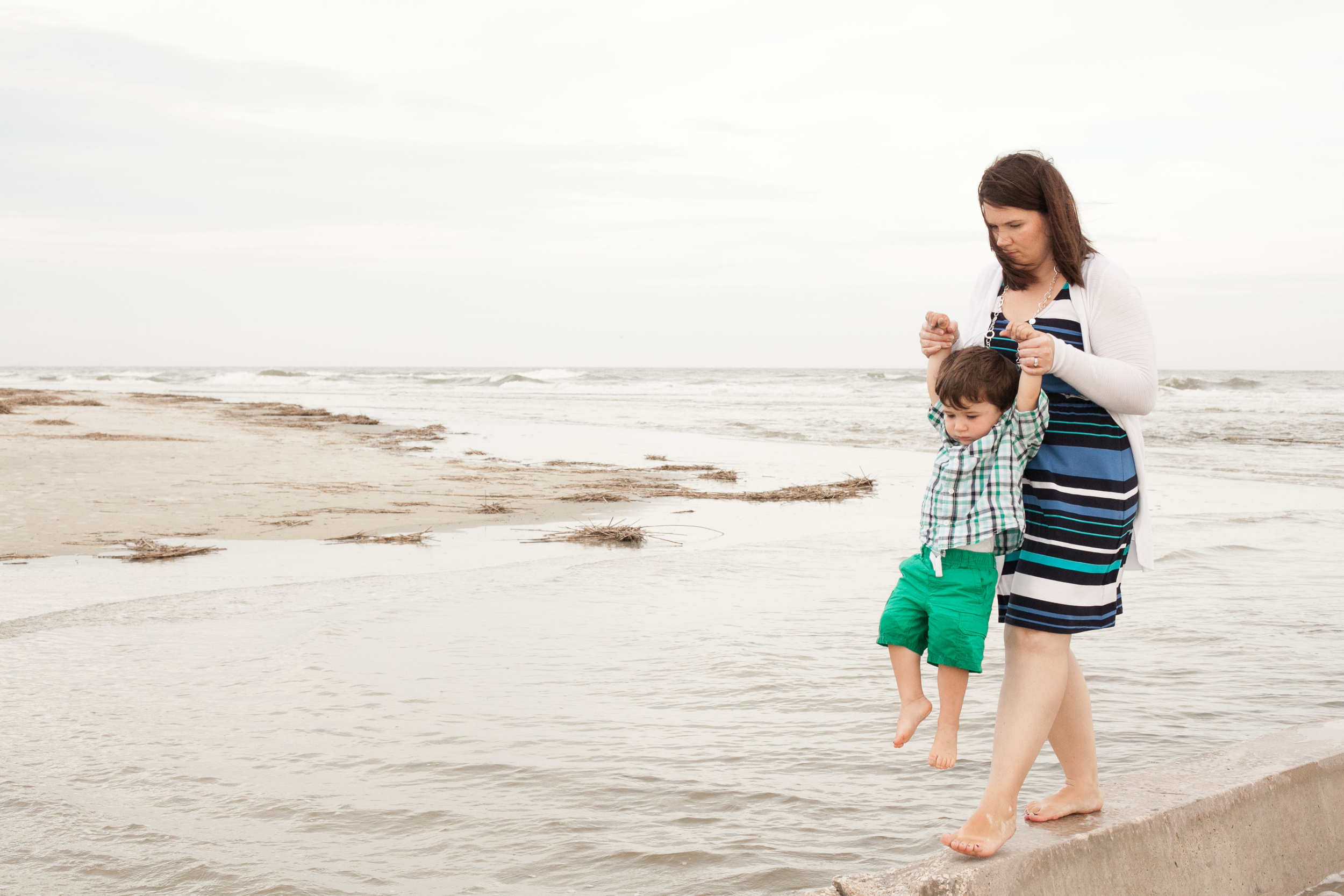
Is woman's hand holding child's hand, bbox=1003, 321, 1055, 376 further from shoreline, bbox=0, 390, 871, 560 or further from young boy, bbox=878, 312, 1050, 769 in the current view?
shoreline, bbox=0, 390, 871, 560

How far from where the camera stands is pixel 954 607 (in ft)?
7.61

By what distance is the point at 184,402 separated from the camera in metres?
29.3

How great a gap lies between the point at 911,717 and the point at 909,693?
61 mm

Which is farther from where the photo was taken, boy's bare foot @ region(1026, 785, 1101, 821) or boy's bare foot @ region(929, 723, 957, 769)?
boy's bare foot @ region(1026, 785, 1101, 821)

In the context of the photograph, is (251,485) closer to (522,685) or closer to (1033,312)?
(522,685)

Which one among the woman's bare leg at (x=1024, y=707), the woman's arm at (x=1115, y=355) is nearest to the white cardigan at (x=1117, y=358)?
the woman's arm at (x=1115, y=355)

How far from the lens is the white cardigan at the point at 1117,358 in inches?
87.2

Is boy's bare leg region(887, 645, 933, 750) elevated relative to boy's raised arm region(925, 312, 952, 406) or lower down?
lower down

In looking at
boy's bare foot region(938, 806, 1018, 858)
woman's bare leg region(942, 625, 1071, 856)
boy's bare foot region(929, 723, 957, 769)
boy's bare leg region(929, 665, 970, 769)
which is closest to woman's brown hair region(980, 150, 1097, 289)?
woman's bare leg region(942, 625, 1071, 856)

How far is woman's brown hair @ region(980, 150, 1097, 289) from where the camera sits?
234 cm

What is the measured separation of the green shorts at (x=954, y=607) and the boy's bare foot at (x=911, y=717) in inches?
4.9

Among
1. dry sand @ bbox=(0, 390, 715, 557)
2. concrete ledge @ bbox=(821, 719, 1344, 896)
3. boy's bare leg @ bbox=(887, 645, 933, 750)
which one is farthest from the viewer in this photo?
dry sand @ bbox=(0, 390, 715, 557)

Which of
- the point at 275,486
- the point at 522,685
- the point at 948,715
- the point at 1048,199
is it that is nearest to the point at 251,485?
the point at 275,486

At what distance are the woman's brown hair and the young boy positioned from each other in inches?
8.9
